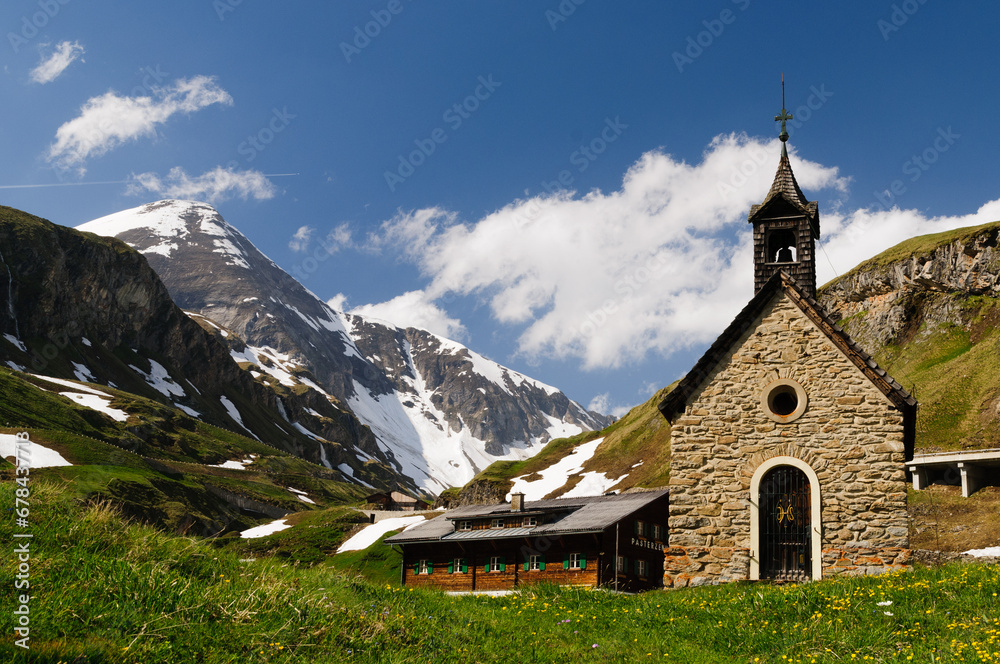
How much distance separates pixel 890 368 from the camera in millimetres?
85188

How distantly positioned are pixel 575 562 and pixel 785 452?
18992mm

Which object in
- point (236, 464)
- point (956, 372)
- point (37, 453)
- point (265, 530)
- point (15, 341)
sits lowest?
point (265, 530)

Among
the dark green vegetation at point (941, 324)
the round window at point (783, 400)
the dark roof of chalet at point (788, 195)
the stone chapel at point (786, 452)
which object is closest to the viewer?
the stone chapel at point (786, 452)

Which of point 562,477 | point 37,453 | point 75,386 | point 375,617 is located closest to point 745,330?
point 375,617

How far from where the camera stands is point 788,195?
22859 mm

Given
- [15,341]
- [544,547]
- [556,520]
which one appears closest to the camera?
[544,547]

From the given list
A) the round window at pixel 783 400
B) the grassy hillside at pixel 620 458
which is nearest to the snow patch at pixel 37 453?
the grassy hillside at pixel 620 458

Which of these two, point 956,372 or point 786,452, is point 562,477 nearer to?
point 956,372

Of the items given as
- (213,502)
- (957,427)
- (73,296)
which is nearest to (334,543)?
(213,502)

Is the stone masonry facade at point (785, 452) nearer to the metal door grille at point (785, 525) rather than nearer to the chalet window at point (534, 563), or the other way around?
the metal door grille at point (785, 525)

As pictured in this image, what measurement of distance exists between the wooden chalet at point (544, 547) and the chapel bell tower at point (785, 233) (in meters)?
16.9

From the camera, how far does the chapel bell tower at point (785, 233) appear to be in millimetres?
21625

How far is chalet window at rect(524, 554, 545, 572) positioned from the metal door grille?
62.2 ft

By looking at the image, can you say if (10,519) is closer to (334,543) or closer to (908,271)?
(334,543)
